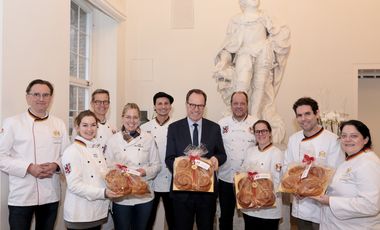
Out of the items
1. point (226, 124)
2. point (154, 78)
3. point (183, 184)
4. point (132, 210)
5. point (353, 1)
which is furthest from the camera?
point (154, 78)

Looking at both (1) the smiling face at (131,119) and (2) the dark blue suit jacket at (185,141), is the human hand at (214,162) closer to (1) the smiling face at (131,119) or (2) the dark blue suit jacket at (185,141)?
(2) the dark blue suit jacket at (185,141)

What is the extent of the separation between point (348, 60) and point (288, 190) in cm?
398

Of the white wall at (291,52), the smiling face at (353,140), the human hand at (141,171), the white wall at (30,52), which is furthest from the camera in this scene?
the white wall at (291,52)

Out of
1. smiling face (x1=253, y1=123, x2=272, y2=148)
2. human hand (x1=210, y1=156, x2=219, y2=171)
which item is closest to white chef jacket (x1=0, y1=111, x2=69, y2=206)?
human hand (x1=210, y1=156, x2=219, y2=171)

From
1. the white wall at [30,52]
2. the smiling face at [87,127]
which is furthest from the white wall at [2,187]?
the smiling face at [87,127]

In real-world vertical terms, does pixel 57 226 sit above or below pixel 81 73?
below

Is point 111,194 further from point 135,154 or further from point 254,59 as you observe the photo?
point 254,59

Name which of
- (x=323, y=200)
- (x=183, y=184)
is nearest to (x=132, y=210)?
(x=183, y=184)

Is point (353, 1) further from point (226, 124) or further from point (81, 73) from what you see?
point (81, 73)

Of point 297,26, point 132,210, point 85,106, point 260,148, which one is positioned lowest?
point 132,210

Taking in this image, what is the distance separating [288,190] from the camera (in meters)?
2.19

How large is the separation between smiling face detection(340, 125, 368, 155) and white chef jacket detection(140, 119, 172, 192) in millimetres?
1584

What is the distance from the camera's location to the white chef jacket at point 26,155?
2391 mm

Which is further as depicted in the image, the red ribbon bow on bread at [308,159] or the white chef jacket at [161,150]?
the white chef jacket at [161,150]
